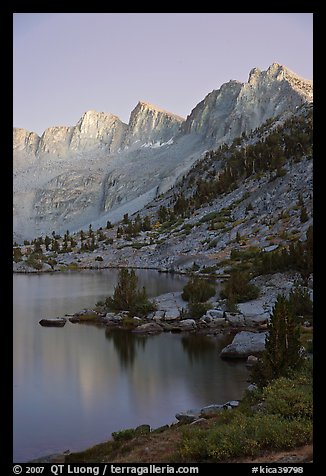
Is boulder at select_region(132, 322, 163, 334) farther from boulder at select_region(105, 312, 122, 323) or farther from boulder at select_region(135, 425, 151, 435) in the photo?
boulder at select_region(135, 425, 151, 435)

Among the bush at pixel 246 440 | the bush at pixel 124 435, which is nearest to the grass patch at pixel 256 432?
the bush at pixel 246 440

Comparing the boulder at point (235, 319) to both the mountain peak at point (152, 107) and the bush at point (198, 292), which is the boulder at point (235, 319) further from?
the mountain peak at point (152, 107)

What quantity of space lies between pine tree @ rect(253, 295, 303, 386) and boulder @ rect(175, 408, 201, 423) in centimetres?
172

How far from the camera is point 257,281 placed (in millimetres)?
30031

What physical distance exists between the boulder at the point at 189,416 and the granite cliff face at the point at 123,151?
78144mm

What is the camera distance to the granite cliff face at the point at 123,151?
110000 millimetres

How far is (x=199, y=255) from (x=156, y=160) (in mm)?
91299

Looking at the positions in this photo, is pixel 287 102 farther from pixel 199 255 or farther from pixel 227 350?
pixel 227 350

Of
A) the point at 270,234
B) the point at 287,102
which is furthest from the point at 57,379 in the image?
the point at 287,102

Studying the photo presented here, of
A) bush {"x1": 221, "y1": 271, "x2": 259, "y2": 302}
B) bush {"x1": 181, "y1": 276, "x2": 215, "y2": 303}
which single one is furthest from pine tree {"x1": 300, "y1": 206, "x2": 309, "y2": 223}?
bush {"x1": 181, "y1": 276, "x2": 215, "y2": 303}

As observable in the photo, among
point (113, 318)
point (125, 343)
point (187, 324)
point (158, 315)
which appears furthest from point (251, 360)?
point (113, 318)

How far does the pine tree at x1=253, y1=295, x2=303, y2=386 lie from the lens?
12188mm

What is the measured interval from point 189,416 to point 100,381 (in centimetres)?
529

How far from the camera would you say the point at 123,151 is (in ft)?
558
